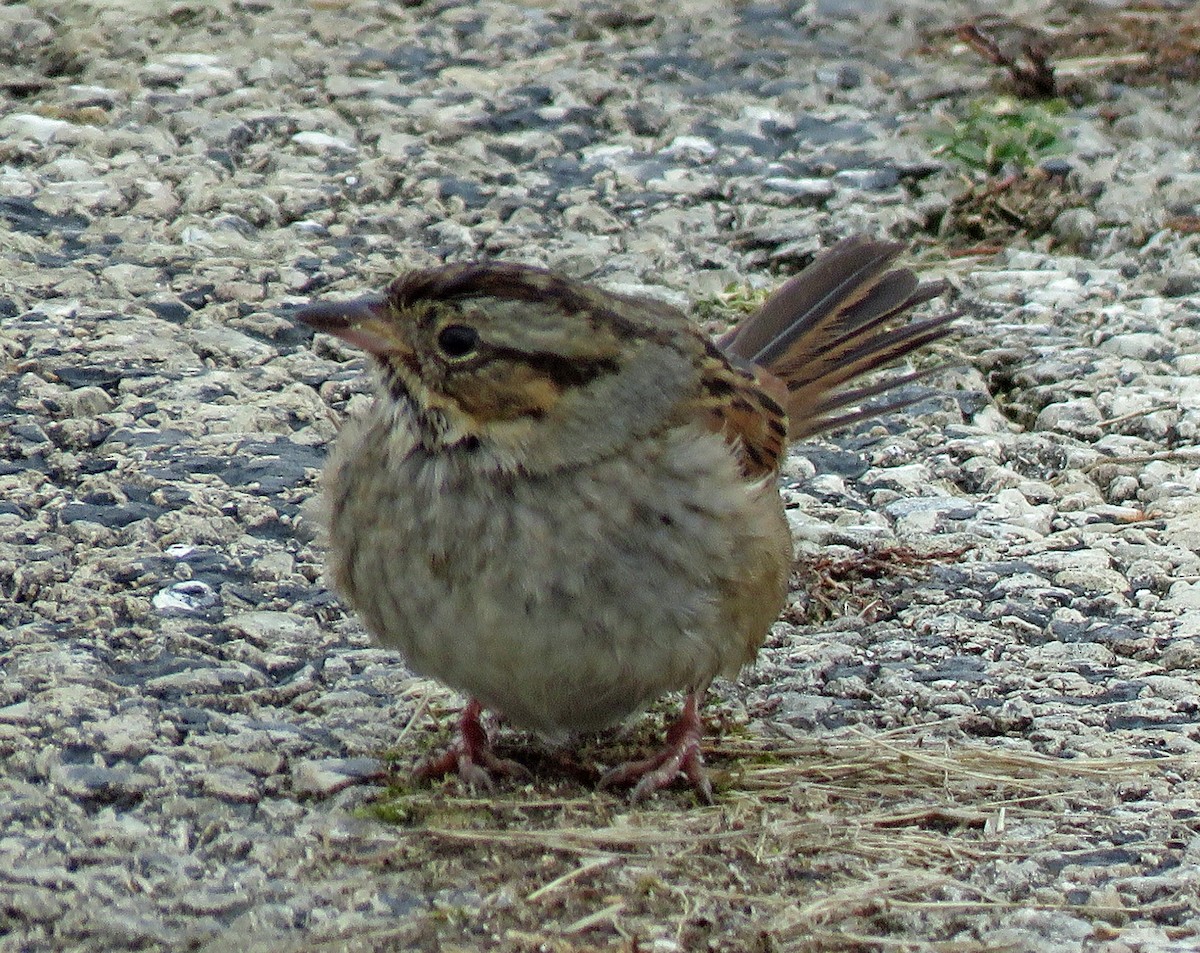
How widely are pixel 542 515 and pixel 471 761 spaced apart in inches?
21.5

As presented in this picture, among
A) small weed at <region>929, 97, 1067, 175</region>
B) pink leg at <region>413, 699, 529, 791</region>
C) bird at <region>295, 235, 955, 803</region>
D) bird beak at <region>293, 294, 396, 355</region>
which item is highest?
bird beak at <region>293, 294, 396, 355</region>

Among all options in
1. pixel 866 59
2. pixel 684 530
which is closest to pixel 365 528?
pixel 684 530

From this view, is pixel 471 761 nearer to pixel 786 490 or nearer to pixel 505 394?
pixel 505 394

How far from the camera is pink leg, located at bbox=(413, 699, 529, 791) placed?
12.9 ft

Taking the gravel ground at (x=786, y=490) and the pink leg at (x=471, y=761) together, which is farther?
the pink leg at (x=471, y=761)

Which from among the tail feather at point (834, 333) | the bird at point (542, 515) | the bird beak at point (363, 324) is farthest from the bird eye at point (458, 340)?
the tail feather at point (834, 333)

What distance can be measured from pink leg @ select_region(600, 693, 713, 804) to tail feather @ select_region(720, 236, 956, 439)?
124 centimetres

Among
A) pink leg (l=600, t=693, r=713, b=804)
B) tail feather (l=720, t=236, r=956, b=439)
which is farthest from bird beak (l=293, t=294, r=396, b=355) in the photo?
tail feather (l=720, t=236, r=956, b=439)

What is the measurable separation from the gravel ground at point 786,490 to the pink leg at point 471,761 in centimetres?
8

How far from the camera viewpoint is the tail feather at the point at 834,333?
5156 millimetres

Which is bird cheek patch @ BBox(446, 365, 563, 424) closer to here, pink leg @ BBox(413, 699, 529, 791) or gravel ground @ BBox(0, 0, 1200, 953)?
pink leg @ BBox(413, 699, 529, 791)

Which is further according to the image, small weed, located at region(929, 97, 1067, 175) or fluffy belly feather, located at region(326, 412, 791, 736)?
small weed, located at region(929, 97, 1067, 175)

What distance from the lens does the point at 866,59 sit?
802 cm

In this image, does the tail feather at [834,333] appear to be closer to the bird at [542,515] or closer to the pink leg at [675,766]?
the bird at [542,515]
